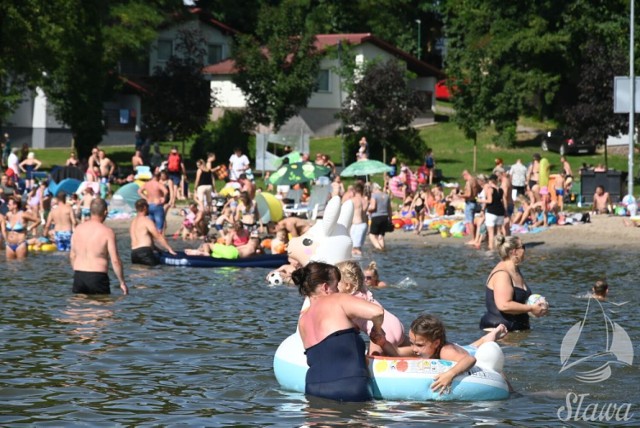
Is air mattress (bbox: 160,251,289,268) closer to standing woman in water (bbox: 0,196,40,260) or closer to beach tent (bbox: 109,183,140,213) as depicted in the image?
standing woman in water (bbox: 0,196,40,260)

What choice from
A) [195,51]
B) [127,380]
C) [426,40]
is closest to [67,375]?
[127,380]

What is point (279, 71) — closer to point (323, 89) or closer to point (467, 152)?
point (467, 152)

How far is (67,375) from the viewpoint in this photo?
37.4 feet

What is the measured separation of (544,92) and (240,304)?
43401 mm

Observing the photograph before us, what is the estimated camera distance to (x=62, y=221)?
990 inches

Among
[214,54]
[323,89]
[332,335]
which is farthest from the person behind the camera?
[214,54]

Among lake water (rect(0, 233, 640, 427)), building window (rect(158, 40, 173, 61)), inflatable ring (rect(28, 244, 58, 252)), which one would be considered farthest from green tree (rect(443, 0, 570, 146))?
lake water (rect(0, 233, 640, 427))

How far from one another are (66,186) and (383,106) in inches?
683

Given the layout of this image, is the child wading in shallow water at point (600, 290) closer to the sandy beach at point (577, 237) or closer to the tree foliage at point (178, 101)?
the sandy beach at point (577, 237)

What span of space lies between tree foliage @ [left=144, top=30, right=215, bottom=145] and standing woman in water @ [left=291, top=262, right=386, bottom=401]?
40.8m

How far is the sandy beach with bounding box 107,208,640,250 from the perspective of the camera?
89.8 ft

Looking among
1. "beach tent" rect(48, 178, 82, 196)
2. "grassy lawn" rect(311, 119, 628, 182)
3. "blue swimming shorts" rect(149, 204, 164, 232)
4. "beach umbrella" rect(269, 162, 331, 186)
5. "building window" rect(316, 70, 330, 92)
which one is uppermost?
"building window" rect(316, 70, 330, 92)

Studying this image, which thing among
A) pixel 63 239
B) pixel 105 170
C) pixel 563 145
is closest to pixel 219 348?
pixel 63 239

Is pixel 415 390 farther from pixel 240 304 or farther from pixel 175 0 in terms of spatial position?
pixel 175 0
